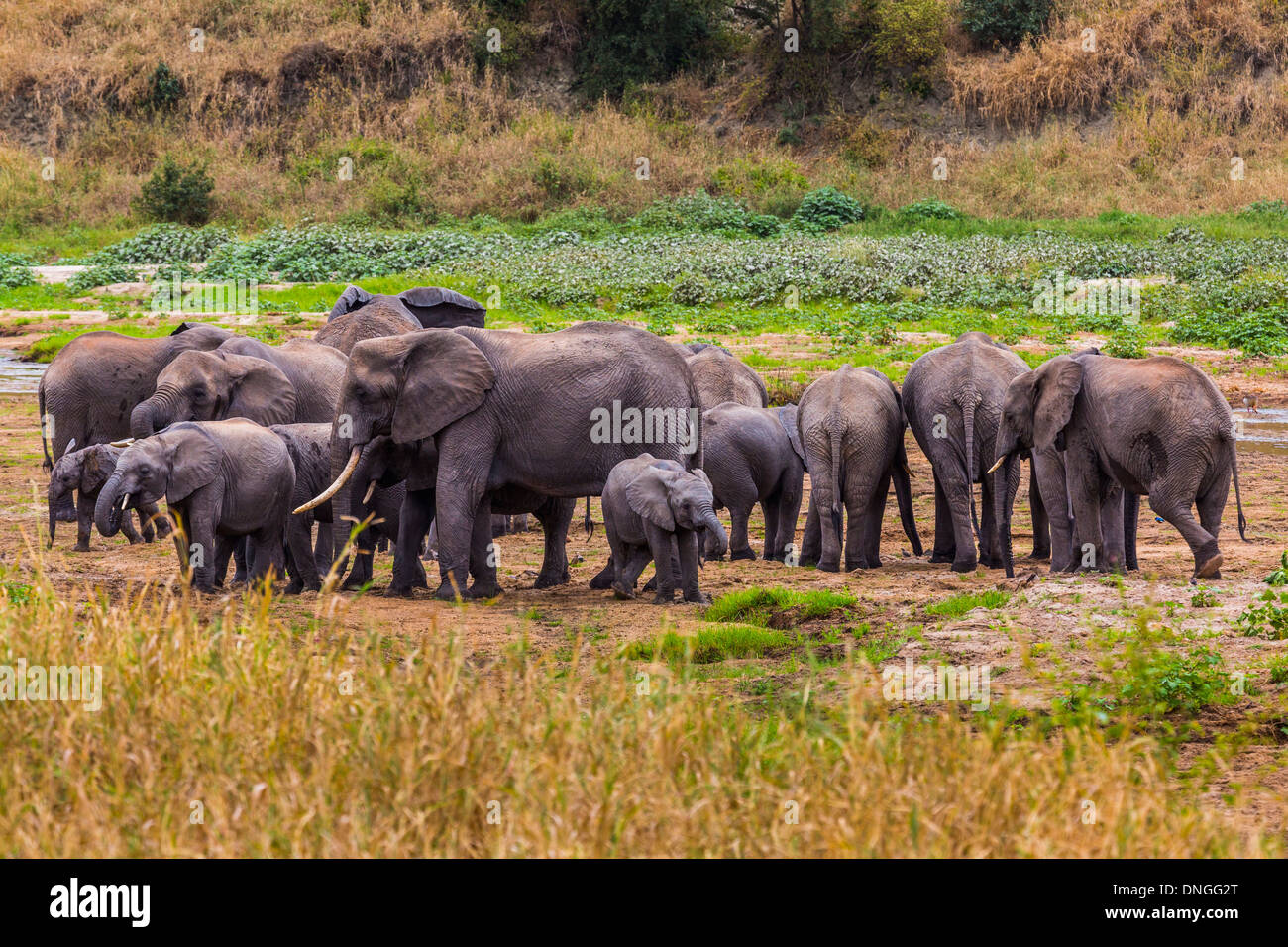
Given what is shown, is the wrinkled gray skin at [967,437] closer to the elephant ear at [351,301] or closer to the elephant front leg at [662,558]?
the elephant front leg at [662,558]

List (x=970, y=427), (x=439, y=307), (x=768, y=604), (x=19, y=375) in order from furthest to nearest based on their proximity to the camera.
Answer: (x=19, y=375) → (x=439, y=307) → (x=970, y=427) → (x=768, y=604)

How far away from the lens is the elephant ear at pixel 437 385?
11.5 metres

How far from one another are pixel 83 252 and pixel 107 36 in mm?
16496

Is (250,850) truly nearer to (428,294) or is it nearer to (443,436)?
(443,436)

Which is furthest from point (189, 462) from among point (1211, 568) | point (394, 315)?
point (1211, 568)

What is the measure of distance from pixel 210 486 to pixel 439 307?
565cm

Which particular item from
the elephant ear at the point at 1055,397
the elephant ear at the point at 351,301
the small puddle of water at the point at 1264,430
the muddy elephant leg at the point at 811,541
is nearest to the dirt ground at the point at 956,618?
the muddy elephant leg at the point at 811,541

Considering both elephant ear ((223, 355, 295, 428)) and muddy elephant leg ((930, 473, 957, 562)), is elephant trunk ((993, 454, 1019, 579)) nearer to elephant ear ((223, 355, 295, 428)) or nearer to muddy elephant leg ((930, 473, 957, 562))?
muddy elephant leg ((930, 473, 957, 562))

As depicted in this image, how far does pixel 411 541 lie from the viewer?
11.7 meters

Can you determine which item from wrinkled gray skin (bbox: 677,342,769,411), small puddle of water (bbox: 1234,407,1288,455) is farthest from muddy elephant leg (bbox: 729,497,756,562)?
small puddle of water (bbox: 1234,407,1288,455)

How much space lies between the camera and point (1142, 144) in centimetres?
3844

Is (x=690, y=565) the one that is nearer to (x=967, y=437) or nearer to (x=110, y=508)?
(x=967, y=437)

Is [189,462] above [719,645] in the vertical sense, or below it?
above
